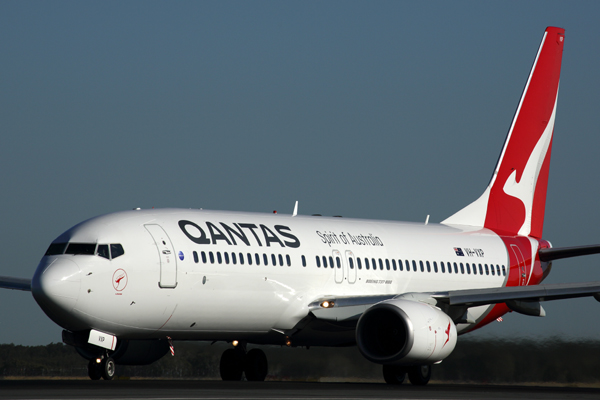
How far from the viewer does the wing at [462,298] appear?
65.7 ft

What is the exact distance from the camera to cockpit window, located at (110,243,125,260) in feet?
58.1

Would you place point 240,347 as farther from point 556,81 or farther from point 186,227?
point 556,81

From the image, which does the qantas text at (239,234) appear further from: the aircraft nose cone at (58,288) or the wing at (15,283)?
the wing at (15,283)

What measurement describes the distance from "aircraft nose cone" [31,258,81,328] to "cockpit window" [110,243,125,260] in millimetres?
731

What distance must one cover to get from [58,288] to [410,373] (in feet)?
26.7

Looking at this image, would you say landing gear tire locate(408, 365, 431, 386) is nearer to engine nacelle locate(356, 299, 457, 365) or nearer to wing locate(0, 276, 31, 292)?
engine nacelle locate(356, 299, 457, 365)

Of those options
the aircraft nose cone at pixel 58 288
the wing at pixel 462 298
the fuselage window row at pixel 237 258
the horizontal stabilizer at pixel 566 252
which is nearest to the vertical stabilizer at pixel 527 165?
the horizontal stabilizer at pixel 566 252

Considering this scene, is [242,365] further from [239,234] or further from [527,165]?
[527,165]

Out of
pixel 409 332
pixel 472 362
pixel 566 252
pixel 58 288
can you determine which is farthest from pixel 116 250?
pixel 566 252

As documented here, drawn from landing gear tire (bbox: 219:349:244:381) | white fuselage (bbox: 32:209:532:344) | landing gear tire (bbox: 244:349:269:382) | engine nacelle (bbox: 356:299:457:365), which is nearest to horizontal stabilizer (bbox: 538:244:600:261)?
white fuselage (bbox: 32:209:532:344)

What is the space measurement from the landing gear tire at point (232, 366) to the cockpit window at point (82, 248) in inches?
243

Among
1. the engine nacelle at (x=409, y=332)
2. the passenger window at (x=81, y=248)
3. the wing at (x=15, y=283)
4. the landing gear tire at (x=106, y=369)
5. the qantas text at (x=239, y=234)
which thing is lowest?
the landing gear tire at (x=106, y=369)

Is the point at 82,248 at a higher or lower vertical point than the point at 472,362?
higher

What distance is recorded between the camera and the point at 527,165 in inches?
1121
